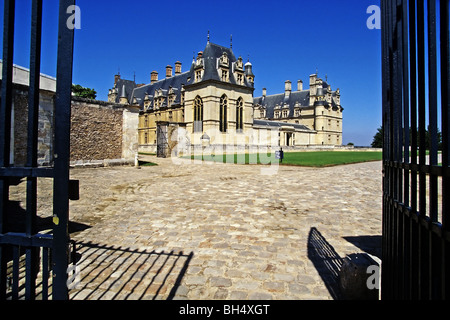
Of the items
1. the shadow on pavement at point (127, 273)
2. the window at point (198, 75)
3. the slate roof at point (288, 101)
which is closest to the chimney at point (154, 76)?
the window at point (198, 75)

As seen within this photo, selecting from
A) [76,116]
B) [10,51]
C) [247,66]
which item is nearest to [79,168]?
[76,116]

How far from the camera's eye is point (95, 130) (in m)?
16.7

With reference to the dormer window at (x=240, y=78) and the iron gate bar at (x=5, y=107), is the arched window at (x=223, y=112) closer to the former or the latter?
the dormer window at (x=240, y=78)

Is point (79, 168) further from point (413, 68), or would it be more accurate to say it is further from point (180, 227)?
point (413, 68)

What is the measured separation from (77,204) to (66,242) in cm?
581

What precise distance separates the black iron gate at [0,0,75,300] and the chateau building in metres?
28.7

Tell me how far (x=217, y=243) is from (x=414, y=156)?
309 centimetres

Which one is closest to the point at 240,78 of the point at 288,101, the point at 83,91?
the point at 83,91

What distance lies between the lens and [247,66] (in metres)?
47.4

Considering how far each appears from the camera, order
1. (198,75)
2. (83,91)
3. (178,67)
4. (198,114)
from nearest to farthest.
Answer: (198,75)
(198,114)
(83,91)
(178,67)

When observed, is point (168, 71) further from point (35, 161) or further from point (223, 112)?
point (35, 161)

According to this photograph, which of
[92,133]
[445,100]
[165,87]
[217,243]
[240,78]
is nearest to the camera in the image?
[445,100]

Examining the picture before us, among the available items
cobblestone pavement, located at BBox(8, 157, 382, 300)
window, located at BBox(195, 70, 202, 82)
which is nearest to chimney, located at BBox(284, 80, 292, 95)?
window, located at BBox(195, 70, 202, 82)

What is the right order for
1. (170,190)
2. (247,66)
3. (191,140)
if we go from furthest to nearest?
(247,66) → (191,140) → (170,190)
